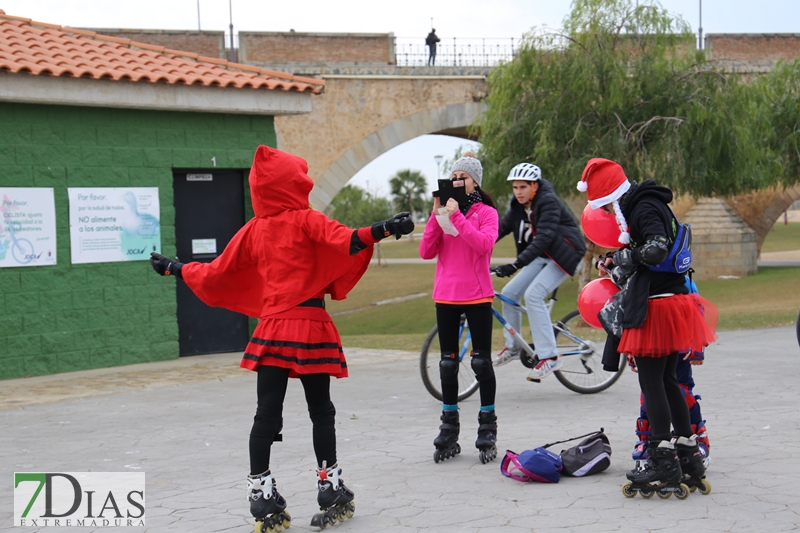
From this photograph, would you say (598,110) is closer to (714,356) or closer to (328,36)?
(714,356)

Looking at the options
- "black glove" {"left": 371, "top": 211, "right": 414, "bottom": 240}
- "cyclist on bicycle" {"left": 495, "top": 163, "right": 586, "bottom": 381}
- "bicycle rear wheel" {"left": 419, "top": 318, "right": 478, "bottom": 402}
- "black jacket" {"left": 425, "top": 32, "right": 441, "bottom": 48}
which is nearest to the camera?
"black glove" {"left": 371, "top": 211, "right": 414, "bottom": 240}

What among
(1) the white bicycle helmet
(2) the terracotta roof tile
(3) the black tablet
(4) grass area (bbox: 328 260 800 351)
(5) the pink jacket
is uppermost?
(2) the terracotta roof tile

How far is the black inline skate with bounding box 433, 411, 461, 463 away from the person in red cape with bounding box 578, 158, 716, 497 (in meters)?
1.26

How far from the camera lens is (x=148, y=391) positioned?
852 cm

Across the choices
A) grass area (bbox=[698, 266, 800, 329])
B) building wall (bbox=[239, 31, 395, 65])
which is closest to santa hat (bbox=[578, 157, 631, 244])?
grass area (bbox=[698, 266, 800, 329])

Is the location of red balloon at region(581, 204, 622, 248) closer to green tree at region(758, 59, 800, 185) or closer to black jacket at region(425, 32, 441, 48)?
black jacket at region(425, 32, 441, 48)

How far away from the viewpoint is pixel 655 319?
4.48m

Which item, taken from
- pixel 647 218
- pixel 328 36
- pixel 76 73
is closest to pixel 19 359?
pixel 76 73

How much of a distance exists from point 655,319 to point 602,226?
61cm

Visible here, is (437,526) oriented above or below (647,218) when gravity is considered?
below

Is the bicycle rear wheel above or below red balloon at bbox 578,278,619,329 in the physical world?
below

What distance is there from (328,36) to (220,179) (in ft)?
52.7

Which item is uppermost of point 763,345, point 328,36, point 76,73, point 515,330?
point 328,36

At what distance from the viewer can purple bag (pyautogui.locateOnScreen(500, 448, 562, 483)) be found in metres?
4.83
